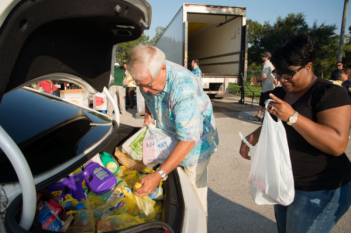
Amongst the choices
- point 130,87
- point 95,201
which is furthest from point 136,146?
point 130,87

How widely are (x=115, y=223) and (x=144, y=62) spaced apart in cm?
99

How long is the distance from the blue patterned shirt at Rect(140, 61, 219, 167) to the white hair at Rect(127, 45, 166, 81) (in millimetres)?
181

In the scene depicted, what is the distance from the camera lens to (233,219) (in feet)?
8.32

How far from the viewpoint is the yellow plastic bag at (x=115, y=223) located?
47.5 inches

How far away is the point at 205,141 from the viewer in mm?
1961

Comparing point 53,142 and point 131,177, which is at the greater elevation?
point 53,142

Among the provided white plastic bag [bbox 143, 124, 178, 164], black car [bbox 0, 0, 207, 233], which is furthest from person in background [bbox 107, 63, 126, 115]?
white plastic bag [bbox 143, 124, 178, 164]

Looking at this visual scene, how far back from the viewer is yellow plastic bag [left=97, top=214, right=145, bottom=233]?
3.96 feet

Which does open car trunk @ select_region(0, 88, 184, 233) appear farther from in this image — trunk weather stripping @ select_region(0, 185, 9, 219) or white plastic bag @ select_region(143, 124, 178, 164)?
white plastic bag @ select_region(143, 124, 178, 164)

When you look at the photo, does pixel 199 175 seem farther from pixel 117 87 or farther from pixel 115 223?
pixel 117 87

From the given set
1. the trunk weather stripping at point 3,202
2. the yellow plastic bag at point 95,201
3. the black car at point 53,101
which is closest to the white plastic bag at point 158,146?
A: the black car at point 53,101

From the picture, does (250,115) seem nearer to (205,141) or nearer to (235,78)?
(235,78)

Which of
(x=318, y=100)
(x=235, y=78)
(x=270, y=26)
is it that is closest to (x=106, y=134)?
(x=318, y=100)

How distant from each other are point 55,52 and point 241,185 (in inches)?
117
